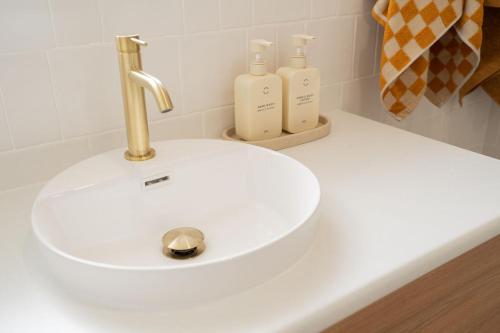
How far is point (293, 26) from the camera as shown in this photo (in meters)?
1.00

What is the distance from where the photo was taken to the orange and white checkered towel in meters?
0.99

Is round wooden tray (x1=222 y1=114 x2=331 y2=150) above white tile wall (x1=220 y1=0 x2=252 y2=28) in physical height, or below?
below

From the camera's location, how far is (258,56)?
866mm

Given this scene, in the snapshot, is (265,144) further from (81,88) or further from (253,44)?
(81,88)

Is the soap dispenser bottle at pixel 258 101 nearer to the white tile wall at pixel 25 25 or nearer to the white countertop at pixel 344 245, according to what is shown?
the white countertop at pixel 344 245

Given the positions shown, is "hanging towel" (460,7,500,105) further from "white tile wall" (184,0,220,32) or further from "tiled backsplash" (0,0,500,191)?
"white tile wall" (184,0,220,32)

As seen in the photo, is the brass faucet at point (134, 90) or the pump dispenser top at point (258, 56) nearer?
the brass faucet at point (134, 90)

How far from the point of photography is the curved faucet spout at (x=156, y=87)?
60 centimetres

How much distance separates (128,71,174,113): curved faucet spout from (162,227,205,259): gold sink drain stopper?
0.20 meters

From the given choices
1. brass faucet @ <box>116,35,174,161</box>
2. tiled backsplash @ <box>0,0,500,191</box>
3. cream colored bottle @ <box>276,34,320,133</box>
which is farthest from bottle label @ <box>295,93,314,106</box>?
brass faucet @ <box>116,35,174,161</box>

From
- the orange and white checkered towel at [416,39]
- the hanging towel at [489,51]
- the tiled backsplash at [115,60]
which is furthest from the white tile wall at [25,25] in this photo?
the hanging towel at [489,51]

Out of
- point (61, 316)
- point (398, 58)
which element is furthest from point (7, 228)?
point (398, 58)

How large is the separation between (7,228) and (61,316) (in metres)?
0.24

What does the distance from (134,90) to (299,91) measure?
1.15 ft
